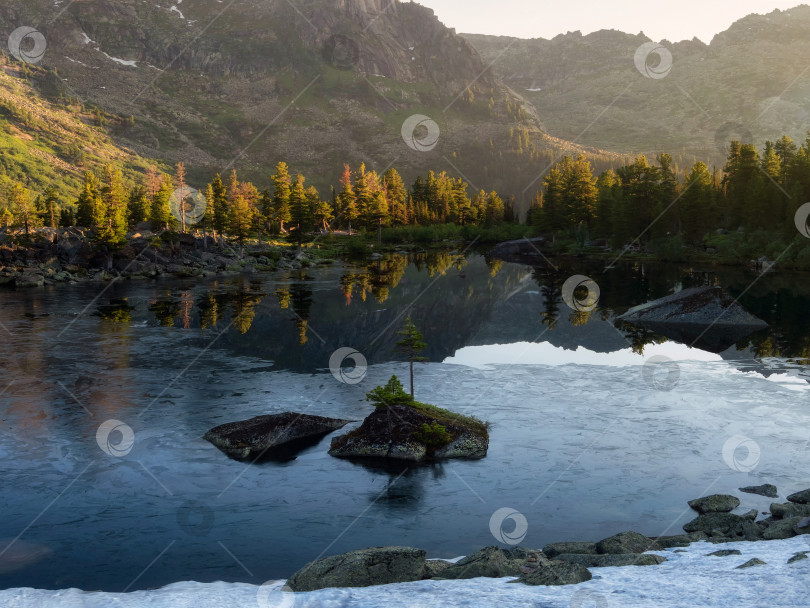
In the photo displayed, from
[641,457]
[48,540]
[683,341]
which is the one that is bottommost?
[48,540]

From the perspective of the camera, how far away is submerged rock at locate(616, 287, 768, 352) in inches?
1565

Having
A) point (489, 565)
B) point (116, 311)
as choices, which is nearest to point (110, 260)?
point (116, 311)

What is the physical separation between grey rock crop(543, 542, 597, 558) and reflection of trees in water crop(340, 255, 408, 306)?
38.3 metres

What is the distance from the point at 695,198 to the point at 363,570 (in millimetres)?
89116

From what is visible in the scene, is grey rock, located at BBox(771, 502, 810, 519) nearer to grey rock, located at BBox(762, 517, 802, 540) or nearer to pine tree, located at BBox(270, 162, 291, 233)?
grey rock, located at BBox(762, 517, 802, 540)

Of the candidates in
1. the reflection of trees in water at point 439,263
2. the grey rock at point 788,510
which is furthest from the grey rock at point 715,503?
the reflection of trees in water at point 439,263

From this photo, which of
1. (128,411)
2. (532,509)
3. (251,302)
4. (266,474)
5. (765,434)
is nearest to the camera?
(532,509)

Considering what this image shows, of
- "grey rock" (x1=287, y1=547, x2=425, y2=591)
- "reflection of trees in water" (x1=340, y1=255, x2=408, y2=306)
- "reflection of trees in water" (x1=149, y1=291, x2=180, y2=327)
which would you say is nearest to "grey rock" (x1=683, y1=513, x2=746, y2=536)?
"grey rock" (x1=287, y1=547, x2=425, y2=591)

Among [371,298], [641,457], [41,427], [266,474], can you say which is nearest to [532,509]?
[641,457]

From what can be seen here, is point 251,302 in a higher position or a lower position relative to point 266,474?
higher

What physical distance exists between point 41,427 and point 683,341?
3144cm

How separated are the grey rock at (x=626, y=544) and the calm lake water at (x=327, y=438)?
118cm

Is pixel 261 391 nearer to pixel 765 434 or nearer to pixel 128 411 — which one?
pixel 128 411

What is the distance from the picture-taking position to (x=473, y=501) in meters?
16.4
